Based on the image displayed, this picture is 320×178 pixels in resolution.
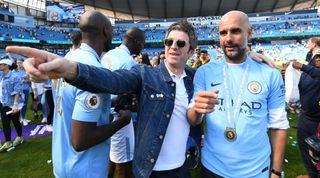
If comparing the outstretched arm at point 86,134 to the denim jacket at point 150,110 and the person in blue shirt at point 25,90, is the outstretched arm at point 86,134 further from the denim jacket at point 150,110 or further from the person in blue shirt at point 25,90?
the person in blue shirt at point 25,90

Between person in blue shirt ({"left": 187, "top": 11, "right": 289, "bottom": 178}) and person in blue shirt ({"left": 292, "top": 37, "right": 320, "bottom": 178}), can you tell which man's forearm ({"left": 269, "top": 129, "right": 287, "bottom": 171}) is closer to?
person in blue shirt ({"left": 187, "top": 11, "right": 289, "bottom": 178})

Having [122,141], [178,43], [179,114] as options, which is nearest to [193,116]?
[179,114]

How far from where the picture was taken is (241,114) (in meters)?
1.96

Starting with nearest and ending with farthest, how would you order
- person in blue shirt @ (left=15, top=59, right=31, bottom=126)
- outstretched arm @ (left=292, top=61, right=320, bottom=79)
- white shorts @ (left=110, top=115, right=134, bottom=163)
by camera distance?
white shorts @ (left=110, top=115, right=134, bottom=163) → outstretched arm @ (left=292, top=61, right=320, bottom=79) → person in blue shirt @ (left=15, top=59, right=31, bottom=126)

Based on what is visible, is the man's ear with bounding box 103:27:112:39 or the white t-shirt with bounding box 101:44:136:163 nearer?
the man's ear with bounding box 103:27:112:39

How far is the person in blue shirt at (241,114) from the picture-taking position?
1.94 metres

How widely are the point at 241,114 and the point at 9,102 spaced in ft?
20.6

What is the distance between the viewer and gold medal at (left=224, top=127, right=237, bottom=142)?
195 cm

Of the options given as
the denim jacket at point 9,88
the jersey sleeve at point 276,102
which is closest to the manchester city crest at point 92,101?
the jersey sleeve at point 276,102

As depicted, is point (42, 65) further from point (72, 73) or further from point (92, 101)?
point (92, 101)

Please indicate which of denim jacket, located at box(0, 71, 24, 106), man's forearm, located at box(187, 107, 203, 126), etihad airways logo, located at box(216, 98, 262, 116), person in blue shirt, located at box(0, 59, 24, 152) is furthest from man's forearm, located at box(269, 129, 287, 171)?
denim jacket, located at box(0, 71, 24, 106)

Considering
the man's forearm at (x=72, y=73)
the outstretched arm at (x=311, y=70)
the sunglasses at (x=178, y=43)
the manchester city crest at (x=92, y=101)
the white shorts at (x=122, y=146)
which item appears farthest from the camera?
the outstretched arm at (x=311, y=70)

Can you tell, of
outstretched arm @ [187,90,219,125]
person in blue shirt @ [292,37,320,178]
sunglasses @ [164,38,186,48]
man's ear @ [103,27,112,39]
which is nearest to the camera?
outstretched arm @ [187,90,219,125]

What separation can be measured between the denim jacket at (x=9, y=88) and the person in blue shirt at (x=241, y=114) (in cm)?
594
